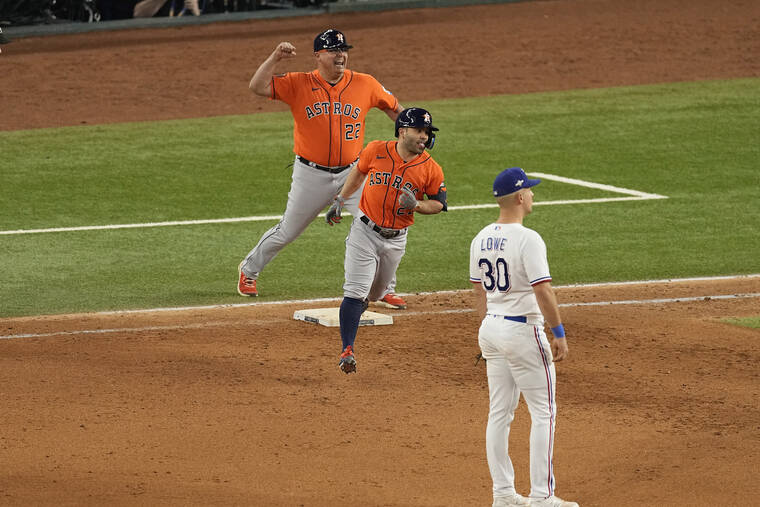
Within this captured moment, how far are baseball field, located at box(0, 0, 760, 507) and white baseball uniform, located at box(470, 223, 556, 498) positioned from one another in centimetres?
46

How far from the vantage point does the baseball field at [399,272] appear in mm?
7449

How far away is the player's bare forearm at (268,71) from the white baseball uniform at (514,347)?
13.1ft

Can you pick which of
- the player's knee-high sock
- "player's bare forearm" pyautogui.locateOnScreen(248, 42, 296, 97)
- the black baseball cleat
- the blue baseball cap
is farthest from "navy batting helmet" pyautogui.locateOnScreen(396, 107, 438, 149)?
the blue baseball cap

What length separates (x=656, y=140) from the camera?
17.4 m

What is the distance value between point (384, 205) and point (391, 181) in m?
0.17

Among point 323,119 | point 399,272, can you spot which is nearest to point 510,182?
point 323,119

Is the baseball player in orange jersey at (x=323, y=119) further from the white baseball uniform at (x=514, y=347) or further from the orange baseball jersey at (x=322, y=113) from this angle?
the white baseball uniform at (x=514, y=347)

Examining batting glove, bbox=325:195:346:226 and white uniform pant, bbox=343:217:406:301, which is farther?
batting glove, bbox=325:195:346:226

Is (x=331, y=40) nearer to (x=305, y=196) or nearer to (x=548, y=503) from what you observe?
(x=305, y=196)

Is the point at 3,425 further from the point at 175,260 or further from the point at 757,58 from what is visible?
the point at 757,58

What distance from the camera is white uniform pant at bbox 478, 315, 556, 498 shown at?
6.47 m

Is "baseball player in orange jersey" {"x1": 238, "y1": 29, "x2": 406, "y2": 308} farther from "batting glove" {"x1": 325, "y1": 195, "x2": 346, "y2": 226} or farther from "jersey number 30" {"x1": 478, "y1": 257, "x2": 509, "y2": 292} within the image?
"jersey number 30" {"x1": 478, "y1": 257, "x2": 509, "y2": 292}

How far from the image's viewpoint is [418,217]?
1435 cm

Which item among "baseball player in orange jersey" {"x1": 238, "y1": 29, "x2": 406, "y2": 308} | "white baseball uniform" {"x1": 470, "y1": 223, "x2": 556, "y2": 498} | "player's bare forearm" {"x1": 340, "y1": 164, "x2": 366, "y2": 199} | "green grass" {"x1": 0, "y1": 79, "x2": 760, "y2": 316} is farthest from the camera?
"green grass" {"x1": 0, "y1": 79, "x2": 760, "y2": 316}
